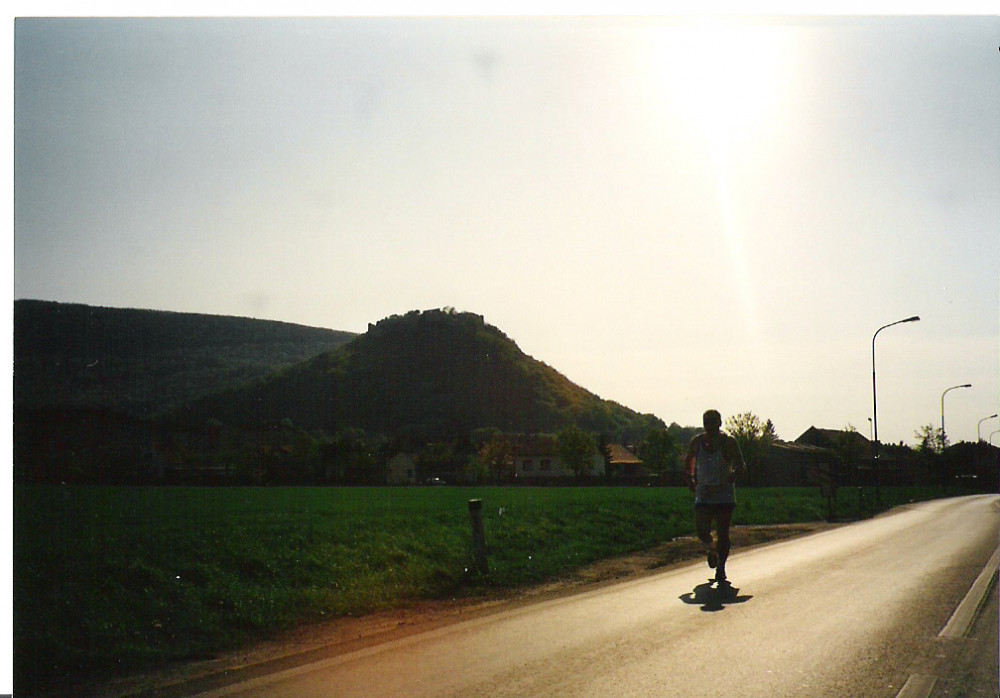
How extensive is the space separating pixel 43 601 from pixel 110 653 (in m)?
1.10

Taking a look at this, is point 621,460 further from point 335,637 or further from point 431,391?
point 335,637

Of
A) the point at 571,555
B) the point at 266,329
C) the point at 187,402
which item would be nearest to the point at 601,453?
the point at 266,329

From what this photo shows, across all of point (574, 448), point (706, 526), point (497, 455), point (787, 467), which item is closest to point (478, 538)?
point (706, 526)

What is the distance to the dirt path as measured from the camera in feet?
18.8

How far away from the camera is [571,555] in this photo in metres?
13.9

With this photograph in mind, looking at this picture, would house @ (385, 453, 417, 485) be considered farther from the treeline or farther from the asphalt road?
the asphalt road

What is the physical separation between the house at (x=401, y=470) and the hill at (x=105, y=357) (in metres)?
37.9

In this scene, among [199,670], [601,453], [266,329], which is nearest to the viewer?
[199,670]

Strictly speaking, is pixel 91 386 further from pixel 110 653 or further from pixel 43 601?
pixel 110 653

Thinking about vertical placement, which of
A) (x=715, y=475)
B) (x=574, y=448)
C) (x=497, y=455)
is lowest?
(x=715, y=475)

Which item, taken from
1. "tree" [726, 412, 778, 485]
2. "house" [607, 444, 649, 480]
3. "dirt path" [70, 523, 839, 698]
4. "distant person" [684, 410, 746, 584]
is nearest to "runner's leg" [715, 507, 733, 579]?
"distant person" [684, 410, 746, 584]

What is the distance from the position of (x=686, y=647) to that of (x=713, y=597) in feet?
8.87

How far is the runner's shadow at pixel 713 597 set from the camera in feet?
27.6

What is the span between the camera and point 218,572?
918 cm
